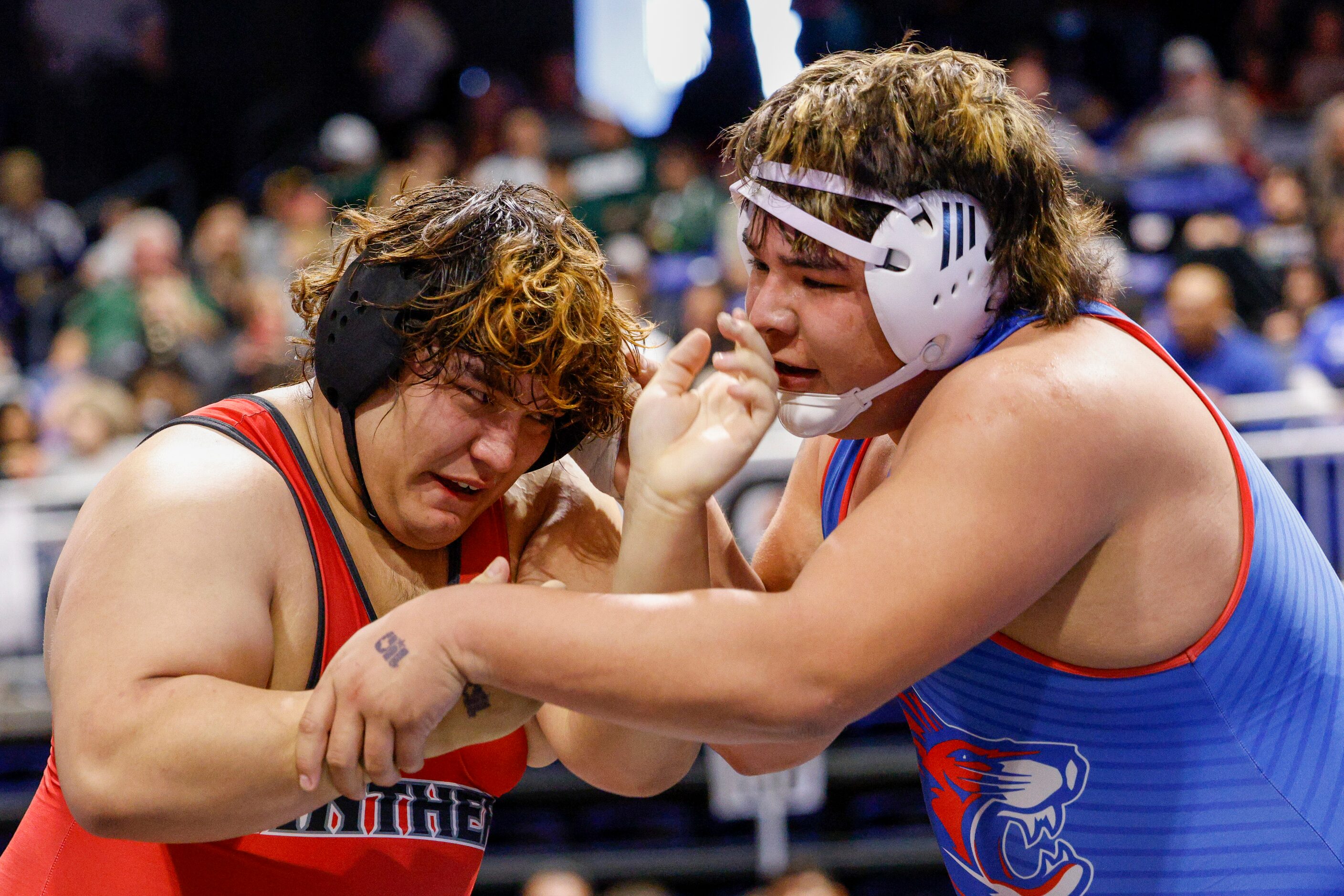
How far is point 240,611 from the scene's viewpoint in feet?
6.39

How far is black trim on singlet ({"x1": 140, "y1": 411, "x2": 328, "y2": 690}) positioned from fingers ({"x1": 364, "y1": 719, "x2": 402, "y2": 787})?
0.84 ft

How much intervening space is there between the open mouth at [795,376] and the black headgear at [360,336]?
59cm

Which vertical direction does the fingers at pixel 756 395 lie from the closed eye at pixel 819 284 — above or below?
below

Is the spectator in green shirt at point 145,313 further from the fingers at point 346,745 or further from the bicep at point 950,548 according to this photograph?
the bicep at point 950,548

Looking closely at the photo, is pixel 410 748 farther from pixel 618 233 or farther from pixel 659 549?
pixel 618 233

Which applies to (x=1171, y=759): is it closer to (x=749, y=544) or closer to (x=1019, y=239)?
(x=1019, y=239)

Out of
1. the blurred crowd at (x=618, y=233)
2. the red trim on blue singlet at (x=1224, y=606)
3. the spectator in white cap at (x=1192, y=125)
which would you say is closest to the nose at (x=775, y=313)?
the red trim on blue singlet at (x=1224, y=606)

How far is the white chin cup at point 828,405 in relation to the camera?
211cm

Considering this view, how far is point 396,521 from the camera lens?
2209 mm

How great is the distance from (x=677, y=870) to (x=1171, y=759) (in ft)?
13.6

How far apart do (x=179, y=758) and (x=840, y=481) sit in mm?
1228

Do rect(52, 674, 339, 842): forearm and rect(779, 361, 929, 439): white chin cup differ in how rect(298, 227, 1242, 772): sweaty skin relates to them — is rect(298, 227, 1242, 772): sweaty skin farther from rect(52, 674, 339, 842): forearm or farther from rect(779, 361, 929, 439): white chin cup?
rect(779, 361, 929, 439): white chin cup

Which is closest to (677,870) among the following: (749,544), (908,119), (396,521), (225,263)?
(749,544)

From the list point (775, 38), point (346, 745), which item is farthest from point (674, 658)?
point (775, 38)
